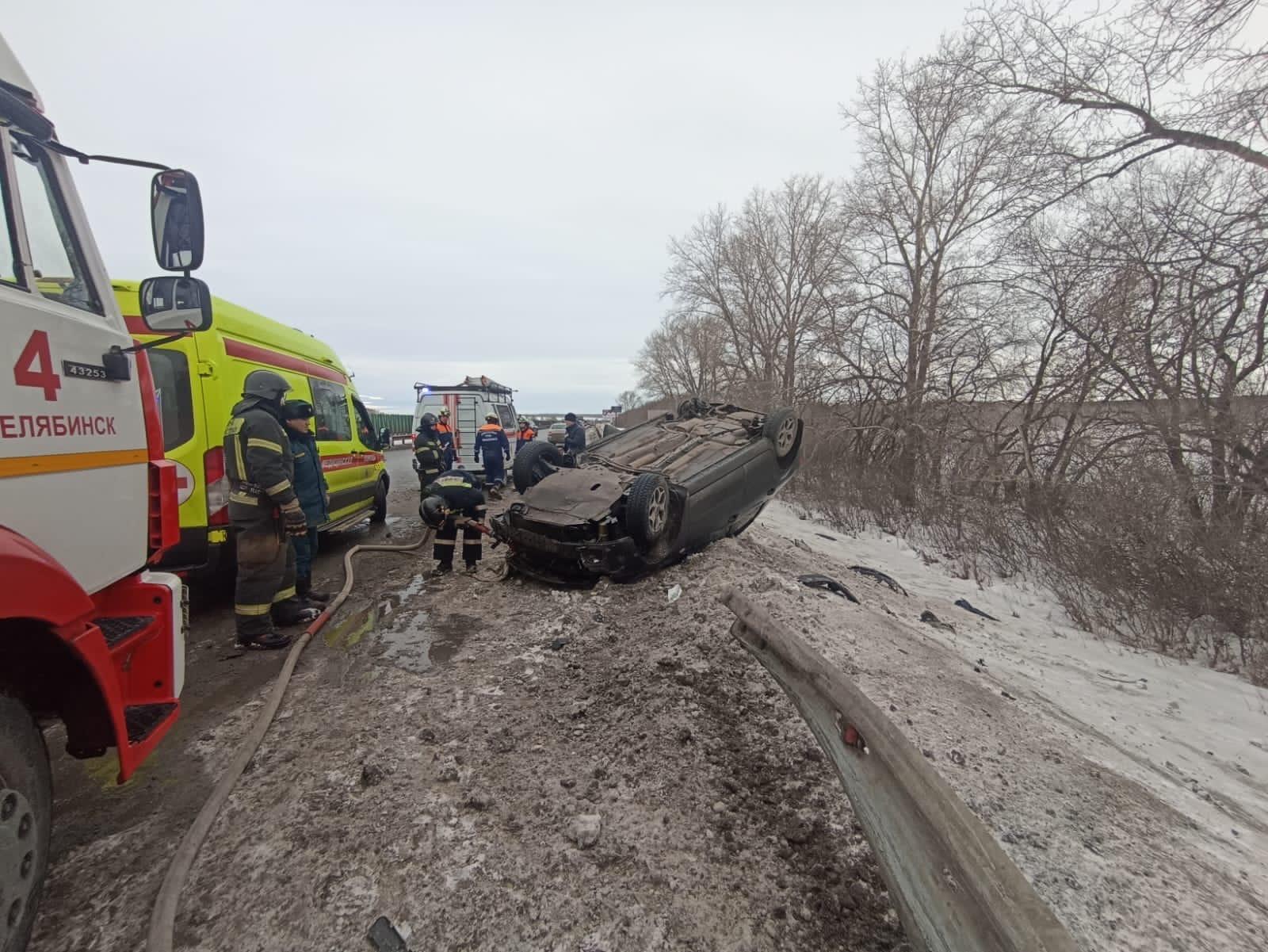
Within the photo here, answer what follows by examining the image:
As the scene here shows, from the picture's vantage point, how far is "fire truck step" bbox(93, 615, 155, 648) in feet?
6.72

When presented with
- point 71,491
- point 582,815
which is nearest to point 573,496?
point 582,815

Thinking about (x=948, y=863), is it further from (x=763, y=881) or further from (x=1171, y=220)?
→ (x=1171, y=220)

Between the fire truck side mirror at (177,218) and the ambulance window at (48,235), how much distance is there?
0.27 meters

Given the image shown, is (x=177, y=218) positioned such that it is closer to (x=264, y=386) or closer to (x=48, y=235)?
(x=48, y=235)

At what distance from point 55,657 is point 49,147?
1.66 m

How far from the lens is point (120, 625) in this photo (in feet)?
6.97

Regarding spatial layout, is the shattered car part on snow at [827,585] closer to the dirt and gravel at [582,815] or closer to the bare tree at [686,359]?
the dirt and gravel at [582,815]

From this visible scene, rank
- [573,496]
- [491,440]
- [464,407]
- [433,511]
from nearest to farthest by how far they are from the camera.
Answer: [573,496] → [433,511] → [491,440] → [464,407]

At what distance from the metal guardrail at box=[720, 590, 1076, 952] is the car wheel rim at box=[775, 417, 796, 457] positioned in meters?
4.80

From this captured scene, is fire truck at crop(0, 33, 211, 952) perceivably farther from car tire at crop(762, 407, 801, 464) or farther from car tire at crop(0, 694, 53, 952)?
car tire at crop(762, 407, 801, 464)

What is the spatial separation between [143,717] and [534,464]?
4.79m

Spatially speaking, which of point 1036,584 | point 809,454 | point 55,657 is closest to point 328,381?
point 55,657

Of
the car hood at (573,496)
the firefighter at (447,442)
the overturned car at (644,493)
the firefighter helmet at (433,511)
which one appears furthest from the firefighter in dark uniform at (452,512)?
the firefighter at (447,442)

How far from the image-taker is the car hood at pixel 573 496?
5418mm
